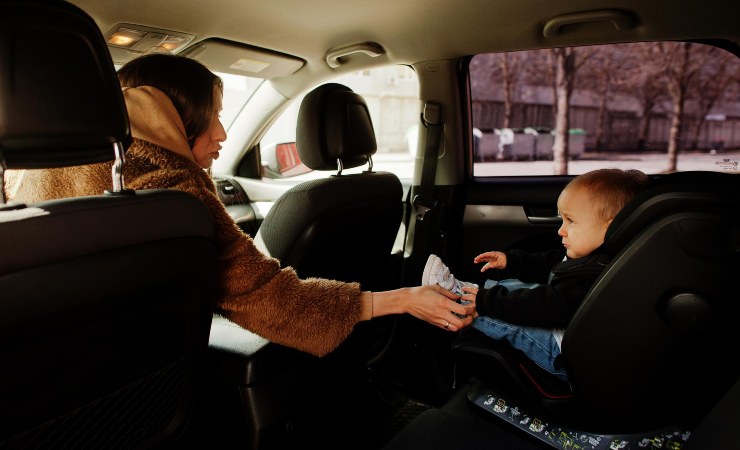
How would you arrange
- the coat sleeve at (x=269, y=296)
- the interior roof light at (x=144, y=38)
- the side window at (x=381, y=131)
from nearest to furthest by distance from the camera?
the coat sleeve at (x=269, y=296) → the interior roof light at (x=144, y=38) → the side window at (x=381, y=131)

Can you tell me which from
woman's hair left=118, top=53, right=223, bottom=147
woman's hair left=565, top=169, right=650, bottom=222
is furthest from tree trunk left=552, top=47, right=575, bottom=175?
woman's hair left=118, top=53, right=223, bottom=147

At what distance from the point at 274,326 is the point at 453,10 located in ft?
5.28

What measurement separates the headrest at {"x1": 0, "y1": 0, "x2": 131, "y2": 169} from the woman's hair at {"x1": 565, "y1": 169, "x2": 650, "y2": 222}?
4.42 feet

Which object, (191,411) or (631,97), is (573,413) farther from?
(631,97)

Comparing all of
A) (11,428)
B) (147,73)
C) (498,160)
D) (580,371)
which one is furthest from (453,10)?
(11,428)

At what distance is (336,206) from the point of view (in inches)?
78.5

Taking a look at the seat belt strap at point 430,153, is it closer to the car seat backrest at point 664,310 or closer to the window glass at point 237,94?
the window glass at point 237,94

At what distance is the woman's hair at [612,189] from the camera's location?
65.4 inches

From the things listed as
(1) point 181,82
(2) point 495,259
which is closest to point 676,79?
(2) point 495,259

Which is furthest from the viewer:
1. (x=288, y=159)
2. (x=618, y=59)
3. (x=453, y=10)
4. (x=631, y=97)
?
(x=288, y=159)

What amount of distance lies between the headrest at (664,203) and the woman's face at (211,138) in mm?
1125

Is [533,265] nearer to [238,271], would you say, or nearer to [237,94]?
[238,271]

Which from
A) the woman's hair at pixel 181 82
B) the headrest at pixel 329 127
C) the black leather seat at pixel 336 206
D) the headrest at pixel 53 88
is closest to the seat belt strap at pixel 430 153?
the black leather seat at pixel 336 206

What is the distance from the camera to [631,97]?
3.45 metres
